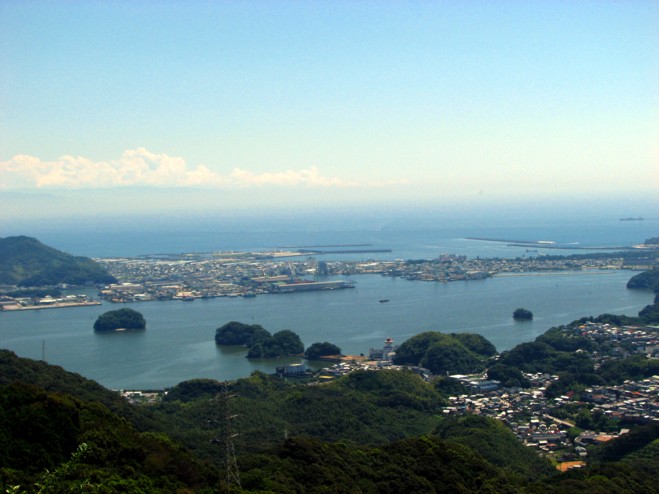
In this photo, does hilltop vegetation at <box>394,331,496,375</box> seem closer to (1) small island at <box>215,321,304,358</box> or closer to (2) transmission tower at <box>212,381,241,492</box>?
(1) small island at <box>215,321,304,358</box>

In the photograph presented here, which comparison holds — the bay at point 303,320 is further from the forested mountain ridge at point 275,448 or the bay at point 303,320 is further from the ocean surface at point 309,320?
the forested mountain ridge at point 275,448

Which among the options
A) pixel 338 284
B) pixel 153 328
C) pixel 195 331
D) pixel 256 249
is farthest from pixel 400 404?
pixel 256 249

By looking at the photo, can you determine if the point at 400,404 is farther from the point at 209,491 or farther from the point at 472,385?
the point at 209,491

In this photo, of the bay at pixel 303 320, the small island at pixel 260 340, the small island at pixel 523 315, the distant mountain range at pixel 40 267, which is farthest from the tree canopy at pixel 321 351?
the distant mountain range at pixel 40 267

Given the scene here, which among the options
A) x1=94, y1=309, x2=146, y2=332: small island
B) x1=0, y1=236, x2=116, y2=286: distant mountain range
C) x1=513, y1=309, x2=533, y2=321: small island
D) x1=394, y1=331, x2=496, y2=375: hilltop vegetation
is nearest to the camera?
x1=394, y1=331, x2=496, y2=375: hilltop vegetation

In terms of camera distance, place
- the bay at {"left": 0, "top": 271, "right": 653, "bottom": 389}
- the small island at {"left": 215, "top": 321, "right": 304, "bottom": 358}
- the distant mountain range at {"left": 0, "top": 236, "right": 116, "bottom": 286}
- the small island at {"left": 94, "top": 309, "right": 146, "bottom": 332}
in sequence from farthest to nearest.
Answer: the distant mountain range at {"left": 0, "top": 236, "right": 116, "bottom": 286} → the small island at {"left": 94, "top": 309, "right": 146, "bottom": 332} → the small island at {"left": 215, "top": 321, "right": 304, "bottom": 358} → the bay at {"left": 0, "top": 271, "right": 653, "bottom": 389}

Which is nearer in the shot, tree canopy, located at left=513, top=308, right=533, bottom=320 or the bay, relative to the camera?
the bay

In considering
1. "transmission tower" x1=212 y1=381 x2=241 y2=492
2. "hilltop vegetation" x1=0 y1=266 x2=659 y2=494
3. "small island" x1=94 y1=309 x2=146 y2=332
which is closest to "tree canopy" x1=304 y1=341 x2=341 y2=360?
"hilltop vegetation" x1=0 y1=266 x2=659 y2=494

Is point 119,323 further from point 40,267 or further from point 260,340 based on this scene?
point 40,267

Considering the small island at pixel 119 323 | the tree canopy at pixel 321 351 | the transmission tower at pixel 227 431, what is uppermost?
the transmission tower at pixel 227 431
